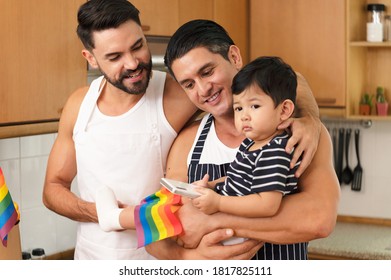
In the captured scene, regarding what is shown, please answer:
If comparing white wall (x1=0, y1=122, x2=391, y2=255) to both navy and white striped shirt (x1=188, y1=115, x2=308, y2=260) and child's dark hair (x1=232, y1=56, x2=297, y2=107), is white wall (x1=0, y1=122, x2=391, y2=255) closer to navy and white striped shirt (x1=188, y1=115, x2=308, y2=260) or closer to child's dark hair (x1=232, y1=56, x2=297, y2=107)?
navy and white striped shirt (x1=188, y1=115, x2=308, y2=260)

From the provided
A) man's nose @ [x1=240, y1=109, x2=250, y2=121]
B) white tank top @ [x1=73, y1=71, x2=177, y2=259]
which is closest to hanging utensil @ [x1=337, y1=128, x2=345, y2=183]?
white tank top @ [x1=73, y1=71, x2=177, y2=259]

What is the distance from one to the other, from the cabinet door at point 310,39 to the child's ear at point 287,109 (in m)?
1.85

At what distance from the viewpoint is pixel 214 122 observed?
1960mm

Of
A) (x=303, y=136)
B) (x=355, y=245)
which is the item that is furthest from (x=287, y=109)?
(x=355, y=245)

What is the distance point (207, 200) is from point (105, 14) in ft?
2.08

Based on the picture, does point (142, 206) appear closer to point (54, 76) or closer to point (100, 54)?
point (100, 54)

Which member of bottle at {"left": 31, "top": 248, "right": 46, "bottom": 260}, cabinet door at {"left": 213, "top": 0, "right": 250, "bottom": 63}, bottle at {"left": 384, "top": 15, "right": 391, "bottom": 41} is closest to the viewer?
bottle at {"left": 31, "top": 248, "right": 46, "bottom": 260}

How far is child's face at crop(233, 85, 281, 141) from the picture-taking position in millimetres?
1722

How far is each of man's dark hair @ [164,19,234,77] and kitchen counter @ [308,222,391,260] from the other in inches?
66.2

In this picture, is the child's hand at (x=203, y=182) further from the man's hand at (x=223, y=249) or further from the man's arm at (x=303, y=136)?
the man's arm at (x=303, y=136)

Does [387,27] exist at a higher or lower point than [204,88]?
higher

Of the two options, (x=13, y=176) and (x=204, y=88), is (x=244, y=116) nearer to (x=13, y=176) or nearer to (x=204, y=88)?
(x=204, y=88)

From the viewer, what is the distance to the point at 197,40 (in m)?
1.85
